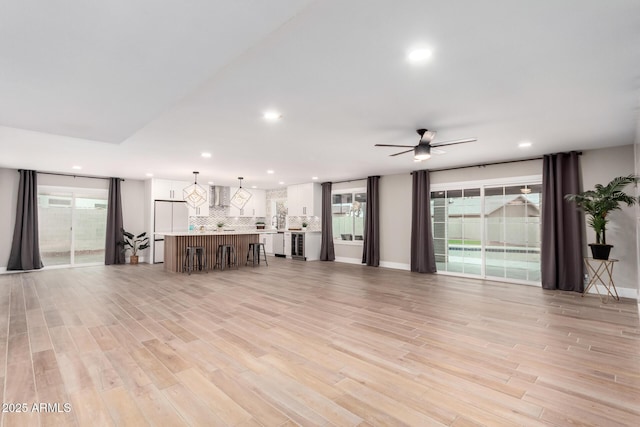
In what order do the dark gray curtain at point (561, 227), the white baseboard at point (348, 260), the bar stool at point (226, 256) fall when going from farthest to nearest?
the white baseboard at point (348, 260) < the bar stool at point (226, 256) < the dark gray curtain at point (561, 227)

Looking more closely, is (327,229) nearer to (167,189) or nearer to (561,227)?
(167,189)

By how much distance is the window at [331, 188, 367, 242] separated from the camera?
29.8 feet

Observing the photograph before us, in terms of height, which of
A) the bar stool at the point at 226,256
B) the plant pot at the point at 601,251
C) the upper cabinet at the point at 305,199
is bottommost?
the bar stool at the point at 226,256

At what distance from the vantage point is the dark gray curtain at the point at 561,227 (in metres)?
5.36

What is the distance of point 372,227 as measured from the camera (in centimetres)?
845

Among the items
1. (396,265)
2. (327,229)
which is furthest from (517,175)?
(327,229)

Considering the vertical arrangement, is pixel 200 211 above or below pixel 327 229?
above

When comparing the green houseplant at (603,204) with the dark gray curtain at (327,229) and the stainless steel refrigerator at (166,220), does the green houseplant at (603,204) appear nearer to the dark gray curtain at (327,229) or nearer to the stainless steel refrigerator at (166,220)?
the dark gray curtain at (327,229)

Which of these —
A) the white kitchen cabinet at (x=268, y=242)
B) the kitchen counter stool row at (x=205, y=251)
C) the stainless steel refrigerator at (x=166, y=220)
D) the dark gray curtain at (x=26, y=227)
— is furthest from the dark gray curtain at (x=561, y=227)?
the dark gray curtain at (x=26, y=227)

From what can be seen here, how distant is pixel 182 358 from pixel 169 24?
2.61 m

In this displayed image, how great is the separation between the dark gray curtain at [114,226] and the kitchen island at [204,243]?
1863 millimetres

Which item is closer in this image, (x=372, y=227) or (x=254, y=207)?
(x=372, y=227)

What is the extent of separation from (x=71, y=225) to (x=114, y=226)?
0.99 meters

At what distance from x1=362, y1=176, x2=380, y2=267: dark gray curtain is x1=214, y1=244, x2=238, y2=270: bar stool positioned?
3.66 meters
